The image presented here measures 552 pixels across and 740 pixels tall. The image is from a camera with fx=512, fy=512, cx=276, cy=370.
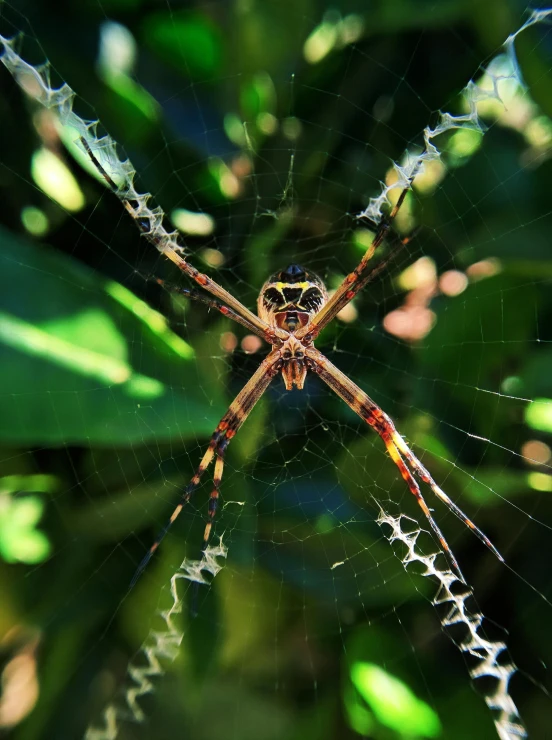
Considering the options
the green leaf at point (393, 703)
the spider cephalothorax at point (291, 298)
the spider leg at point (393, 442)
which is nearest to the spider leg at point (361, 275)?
the spider cephalothorax at point (291, 298)

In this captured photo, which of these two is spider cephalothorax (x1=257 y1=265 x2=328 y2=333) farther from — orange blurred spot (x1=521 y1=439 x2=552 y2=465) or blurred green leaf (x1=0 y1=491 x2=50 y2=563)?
blurred green leaf (x1=0 y1=491 x2=50 y2=563)

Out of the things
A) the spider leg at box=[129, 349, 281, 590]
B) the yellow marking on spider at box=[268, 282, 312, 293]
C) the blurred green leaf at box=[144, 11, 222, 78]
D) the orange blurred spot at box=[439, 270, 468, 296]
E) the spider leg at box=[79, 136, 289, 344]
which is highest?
the blurred green leaf at box=[144, 11, 222, 78]

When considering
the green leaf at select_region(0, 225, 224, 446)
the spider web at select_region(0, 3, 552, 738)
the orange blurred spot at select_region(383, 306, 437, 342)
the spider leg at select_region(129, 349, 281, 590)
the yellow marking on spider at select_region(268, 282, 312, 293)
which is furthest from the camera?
the yellow marking on spider at select_region(268, 282, 312, 293)

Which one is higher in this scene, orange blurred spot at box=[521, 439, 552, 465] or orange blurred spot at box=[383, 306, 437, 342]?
orange blurred spot at box=[383, 306, 437, 342]

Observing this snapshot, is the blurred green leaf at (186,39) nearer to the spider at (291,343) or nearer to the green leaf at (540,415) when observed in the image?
the spider at (291,343)

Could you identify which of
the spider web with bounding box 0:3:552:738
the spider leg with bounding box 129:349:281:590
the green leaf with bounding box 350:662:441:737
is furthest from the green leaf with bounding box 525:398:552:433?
the spider leg with bounding box 129:349:281:590

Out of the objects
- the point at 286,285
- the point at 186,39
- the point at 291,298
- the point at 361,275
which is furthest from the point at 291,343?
the point at 186,39

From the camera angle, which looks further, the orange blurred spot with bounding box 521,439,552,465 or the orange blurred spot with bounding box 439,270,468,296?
the orange blurred spot with bounding box 439,270,468,296

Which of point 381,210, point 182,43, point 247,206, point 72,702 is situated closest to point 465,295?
point 381,210
